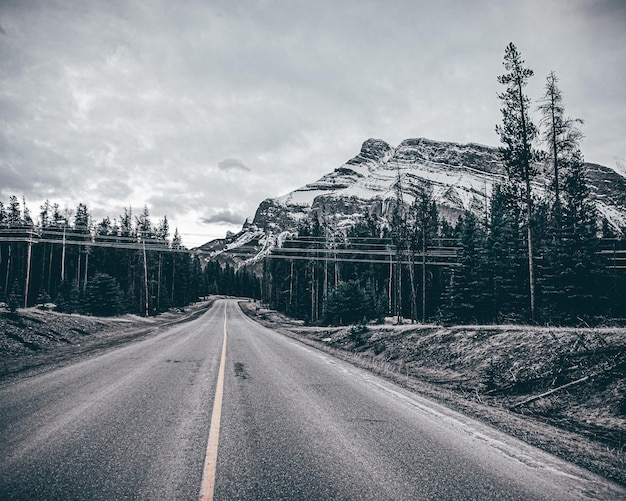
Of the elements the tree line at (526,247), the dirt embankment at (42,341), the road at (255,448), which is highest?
the tree line at (526,247)

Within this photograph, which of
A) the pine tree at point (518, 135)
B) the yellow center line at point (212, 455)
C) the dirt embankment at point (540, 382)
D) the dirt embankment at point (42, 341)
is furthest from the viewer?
the pine tree at point (518, 135)

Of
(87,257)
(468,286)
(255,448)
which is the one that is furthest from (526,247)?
(87,257)

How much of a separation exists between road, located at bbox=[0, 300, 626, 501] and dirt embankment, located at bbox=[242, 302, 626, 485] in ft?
2.64

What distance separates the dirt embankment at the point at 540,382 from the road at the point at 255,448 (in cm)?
80

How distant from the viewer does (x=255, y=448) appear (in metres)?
4.58

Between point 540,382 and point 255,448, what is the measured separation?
24.6ft

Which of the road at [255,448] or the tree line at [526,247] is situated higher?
the tree line at [526,247]

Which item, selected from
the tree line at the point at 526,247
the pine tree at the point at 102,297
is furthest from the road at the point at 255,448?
the pine tree at the point at 102,297

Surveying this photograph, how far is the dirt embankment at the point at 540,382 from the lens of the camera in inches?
219

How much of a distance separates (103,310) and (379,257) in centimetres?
3873

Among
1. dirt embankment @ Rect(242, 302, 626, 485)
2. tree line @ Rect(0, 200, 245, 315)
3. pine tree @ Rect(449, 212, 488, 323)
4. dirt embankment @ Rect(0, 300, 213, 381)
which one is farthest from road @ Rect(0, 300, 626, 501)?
tree line @ Rect(0, 200, 245, 315)

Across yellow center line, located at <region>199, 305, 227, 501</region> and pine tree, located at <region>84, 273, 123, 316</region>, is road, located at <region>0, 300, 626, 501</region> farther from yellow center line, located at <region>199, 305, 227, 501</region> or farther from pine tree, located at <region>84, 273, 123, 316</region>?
pine tree, located at <region>84, 273, 123, 316</region>

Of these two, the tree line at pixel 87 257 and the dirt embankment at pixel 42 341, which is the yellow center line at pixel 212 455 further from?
the tree line at pixel 87 257

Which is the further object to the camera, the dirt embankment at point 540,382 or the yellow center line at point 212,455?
the dirt embankment at point 540,382
